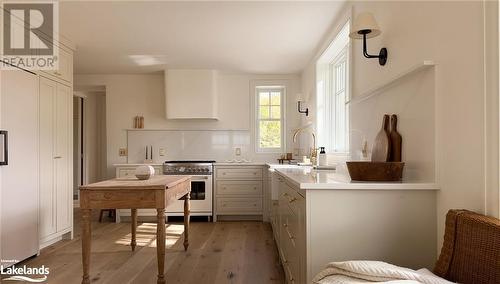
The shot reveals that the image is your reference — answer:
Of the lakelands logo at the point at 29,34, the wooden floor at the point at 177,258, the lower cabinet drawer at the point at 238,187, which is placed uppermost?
the lakelands logo at the point at 29,34

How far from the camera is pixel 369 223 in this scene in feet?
5.68

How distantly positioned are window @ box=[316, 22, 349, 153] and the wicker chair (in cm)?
206

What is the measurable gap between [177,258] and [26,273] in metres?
1.33

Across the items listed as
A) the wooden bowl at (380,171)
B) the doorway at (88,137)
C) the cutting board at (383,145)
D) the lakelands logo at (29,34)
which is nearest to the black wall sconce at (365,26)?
the cutting board at (383,145)

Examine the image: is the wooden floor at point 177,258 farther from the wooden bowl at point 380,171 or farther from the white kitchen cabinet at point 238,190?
the wooden bowl at point 380,171

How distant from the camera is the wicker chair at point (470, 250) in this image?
1166mm

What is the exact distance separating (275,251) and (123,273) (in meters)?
1.56

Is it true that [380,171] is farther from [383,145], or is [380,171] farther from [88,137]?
[88,137]

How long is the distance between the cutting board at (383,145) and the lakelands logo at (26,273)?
2832 millimetres

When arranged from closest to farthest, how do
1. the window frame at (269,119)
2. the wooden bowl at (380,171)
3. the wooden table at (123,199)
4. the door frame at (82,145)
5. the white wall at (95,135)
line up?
1. the wooden bowl at (380,171)
2. the wooden table at (123,199)
3. the window frame at (269,119)
4. the door frame at (82,145)
5. the white wall at (95,135)

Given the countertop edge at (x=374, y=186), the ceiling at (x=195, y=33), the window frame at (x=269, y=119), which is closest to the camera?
the countertop edge at (x=374, y=186)

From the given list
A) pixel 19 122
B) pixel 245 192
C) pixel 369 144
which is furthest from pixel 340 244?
pixel 245 192

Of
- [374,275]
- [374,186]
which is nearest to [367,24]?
[374,186]

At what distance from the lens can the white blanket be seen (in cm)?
118
